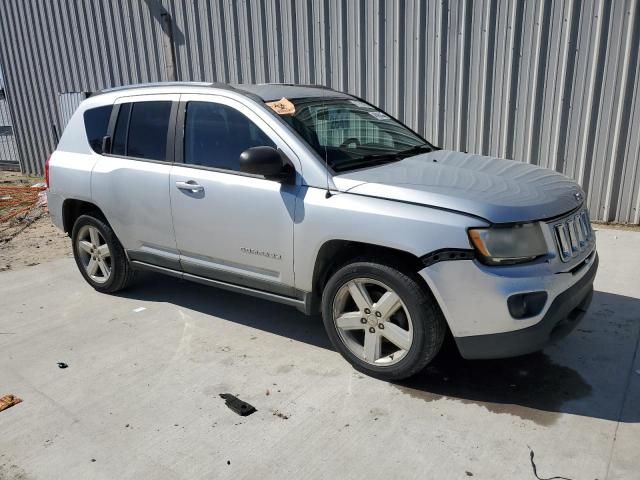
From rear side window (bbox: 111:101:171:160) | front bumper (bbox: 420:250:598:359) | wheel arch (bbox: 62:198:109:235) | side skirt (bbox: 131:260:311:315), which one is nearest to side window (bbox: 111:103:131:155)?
rear side window (bbox: 111:101:171:160)

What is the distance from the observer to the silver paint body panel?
282 cm

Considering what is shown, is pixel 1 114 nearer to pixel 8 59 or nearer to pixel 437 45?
pixel 8 59

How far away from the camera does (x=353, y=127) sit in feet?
13.0

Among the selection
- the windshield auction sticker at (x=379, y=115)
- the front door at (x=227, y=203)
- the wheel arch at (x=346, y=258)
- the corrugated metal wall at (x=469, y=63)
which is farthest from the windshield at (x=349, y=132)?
the corrugated metal wall at (x=469, y=63)

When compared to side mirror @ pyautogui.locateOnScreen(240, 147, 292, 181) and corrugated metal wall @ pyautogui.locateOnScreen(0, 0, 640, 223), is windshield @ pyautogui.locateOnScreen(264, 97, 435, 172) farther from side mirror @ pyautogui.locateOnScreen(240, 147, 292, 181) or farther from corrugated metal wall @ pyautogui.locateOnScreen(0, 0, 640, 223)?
corrugated metal wall @ pyautogui.locateOnScreen(0, 0, 640, 223)

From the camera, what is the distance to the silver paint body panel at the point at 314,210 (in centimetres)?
282

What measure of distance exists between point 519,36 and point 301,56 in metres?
3.12

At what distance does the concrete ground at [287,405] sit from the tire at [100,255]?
0.46 m

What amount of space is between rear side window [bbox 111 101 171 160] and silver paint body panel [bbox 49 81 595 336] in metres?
0.09

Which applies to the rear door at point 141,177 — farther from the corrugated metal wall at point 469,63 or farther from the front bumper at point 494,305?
the corrugated metal wall at point 469,63

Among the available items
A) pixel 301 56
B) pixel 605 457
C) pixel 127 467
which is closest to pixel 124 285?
pixel 127 467

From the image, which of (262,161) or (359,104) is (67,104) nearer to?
(359,104)

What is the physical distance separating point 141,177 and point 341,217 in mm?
1807

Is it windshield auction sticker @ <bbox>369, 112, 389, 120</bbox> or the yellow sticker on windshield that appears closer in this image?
the yellow sticker on windshield
